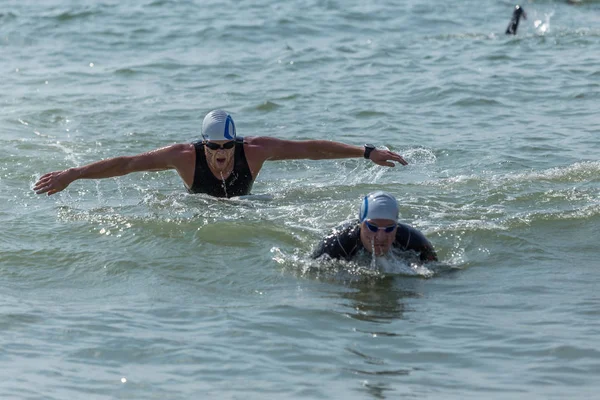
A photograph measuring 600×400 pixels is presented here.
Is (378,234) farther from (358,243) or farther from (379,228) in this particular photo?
(358,243)

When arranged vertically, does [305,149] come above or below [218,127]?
below

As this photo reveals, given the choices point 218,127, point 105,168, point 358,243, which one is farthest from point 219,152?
point 358,243

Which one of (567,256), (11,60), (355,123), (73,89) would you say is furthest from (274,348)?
(11,60)

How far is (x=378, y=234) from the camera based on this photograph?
8.35m

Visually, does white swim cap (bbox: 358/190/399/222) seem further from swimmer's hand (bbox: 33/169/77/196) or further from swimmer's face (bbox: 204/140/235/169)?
swimmer's hand (bbox: 33/169/77/196)

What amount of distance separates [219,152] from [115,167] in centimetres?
110

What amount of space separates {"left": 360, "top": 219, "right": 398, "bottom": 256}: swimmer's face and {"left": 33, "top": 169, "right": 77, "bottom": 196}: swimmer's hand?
2.64 meters

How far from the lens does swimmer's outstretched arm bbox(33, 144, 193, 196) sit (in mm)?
9234

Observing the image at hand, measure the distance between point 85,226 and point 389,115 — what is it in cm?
620

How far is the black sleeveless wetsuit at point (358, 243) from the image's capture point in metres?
8.66

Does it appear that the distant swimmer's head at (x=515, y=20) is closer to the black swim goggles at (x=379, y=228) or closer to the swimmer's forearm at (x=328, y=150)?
the swimmer's forearm at (x=328, y=150)

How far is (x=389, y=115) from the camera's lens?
15.3 metres

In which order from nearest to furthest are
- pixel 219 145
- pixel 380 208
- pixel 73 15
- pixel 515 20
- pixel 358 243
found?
1. pixel 380 208
2. pixel 358 243
3. pixel 219 145
4. pixel 515 20
5. pixel 73 15

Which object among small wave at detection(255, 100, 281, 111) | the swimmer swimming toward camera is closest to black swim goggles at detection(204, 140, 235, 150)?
the swimmer swimming toward camera
